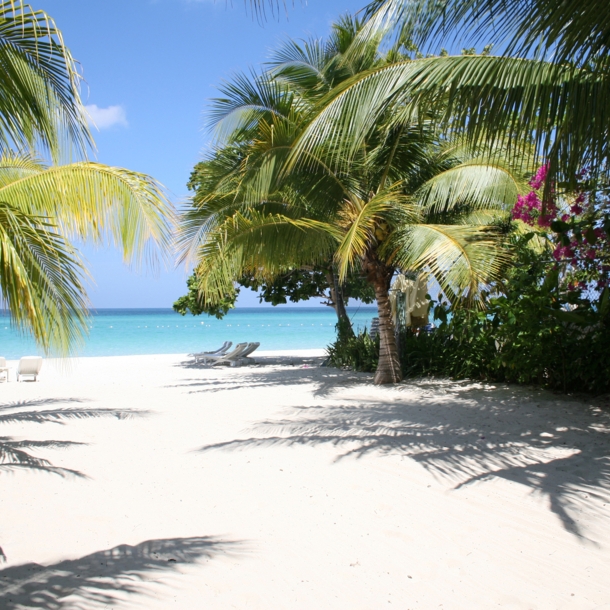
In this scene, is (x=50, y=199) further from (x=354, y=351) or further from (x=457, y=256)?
(x=354, y=351)

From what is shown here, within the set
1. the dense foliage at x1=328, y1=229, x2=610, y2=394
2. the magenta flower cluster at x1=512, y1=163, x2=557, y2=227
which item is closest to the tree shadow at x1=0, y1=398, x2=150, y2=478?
the dense foliage at x1=328, y1=229, x2=610, y2=394

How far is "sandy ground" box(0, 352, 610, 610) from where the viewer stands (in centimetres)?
262

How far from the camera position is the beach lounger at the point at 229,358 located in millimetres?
15298

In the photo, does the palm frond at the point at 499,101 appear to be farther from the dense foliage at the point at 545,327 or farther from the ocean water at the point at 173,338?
the ocean water at the point at 173,338

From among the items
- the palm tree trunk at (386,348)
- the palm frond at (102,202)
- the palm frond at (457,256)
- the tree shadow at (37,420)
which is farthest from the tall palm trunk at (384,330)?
the palm frond at (102,202)

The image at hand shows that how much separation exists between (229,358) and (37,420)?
935 cm

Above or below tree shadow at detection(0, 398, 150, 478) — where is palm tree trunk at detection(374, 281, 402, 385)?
above

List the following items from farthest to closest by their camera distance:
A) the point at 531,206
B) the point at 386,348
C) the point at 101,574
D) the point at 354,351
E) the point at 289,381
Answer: the point at 354,351 → the point at 289,381 → the point at 386,348 → the point at 531,206 → the point at 101,574

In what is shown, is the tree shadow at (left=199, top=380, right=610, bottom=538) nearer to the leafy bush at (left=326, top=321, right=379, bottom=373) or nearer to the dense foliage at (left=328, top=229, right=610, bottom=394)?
the dense foliage at (left=328, top=229, right=610, bottom=394)

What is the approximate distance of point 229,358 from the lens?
1555cm

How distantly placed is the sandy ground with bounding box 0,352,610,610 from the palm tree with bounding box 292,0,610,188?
2.25 meters

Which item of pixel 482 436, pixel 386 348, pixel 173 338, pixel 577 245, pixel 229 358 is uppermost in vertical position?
pixel 577 245

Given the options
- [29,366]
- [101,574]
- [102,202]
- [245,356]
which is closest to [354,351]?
[245,356]

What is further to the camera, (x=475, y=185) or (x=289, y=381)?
(x=289, y=381)
